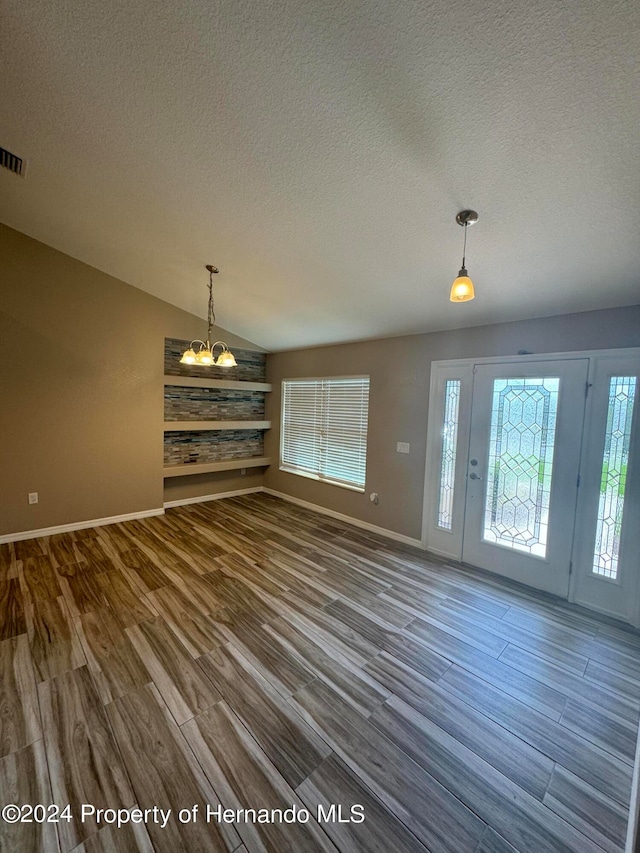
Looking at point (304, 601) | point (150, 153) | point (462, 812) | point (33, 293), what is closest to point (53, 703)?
point (304, 601)

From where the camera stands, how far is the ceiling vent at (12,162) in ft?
7.67

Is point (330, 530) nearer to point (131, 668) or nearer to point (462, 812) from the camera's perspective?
point (131, 668)

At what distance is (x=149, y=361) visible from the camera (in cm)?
445

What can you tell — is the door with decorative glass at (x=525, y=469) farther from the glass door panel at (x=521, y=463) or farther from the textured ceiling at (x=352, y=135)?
the textured ceiling at (x=352, y=135)

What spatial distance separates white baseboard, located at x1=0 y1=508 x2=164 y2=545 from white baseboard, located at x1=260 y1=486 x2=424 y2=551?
196cm

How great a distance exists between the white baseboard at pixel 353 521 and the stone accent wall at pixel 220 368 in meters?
2.18

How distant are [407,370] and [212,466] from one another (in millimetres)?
3370

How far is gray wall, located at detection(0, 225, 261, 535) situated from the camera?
354 cm

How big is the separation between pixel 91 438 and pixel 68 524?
3.57ft

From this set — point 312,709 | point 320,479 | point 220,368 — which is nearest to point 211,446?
point 220,368

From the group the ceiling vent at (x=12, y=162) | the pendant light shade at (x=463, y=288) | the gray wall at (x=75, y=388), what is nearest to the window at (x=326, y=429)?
the gray wall at (x=75, y=388)

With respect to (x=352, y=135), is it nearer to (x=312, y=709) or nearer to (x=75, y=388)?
(x=312, y=709)

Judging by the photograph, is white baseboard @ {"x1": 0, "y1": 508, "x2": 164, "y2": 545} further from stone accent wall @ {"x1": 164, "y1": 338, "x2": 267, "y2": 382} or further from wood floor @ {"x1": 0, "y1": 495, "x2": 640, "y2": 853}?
stone accent wall @ {"x1": 164, "y1": 338, "x2": 267, "y2": 382}

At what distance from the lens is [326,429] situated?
16.4ft
